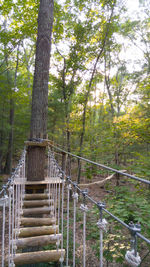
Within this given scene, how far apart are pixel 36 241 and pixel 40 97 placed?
2211 mm

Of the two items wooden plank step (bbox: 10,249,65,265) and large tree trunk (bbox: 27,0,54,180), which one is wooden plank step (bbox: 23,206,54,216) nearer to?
wooden plank step (bbox: 10,249,65,265)

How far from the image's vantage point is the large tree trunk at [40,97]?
2.97 metres

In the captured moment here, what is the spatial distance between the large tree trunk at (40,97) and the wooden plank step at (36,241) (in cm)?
122

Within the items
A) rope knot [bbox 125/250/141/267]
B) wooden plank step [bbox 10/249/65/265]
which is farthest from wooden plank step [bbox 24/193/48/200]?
rope knot [bbox 125/250/141/267]

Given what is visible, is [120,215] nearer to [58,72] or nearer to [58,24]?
[58,72]

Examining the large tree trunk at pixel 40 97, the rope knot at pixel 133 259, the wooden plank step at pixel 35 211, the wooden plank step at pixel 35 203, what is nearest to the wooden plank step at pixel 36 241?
the wooden plank step at pixel 35 211

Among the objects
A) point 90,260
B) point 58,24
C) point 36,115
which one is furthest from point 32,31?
point 90,260

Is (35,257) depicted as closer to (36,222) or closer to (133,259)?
(36,222)

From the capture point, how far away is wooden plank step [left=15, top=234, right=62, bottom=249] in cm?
168

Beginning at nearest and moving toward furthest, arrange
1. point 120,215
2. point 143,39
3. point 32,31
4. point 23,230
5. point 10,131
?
point 23,230 → point 120,215 → point 32,31 → point 10,131 → point 143,39

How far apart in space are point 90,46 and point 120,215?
5.58m

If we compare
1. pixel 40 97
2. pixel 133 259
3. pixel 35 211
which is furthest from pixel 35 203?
pixel 133 259

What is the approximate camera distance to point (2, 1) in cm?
572

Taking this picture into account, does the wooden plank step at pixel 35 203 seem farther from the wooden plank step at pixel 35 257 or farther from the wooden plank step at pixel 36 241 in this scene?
the wooden plank step at pixel 35 257
